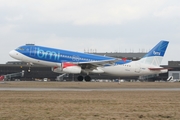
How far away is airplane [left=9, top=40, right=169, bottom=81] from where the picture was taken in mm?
59031

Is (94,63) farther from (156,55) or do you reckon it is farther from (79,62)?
(156,55)

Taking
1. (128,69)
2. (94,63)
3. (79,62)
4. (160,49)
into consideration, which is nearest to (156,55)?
(160,49)

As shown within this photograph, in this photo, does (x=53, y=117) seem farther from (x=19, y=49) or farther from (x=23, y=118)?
(x=19, y=49)

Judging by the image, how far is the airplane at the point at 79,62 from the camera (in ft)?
→ 194

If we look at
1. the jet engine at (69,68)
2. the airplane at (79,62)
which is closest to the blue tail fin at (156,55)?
the airplane at (79,62)

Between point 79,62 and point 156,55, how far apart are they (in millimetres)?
15792

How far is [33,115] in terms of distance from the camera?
787 inches

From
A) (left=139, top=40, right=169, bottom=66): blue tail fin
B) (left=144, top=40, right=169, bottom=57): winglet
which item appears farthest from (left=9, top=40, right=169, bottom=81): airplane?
(left=144, top=40, right=169, bottom=57): winglet

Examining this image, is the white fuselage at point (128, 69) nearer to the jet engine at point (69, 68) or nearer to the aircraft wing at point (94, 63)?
the aircraft wing at point (94, 63)

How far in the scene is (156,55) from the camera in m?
69.9

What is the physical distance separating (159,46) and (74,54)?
671 inches

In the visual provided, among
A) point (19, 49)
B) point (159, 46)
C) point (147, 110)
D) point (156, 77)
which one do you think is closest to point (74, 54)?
point (19, 49)

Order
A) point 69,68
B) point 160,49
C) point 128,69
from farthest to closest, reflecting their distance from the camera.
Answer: point 160,49 → point 128,69 → point 69,68

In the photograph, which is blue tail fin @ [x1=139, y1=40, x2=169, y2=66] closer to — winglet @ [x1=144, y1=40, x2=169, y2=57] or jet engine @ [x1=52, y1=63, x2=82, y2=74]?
winglet @ [x1=144, y1=40, x2=169, y2=57]
